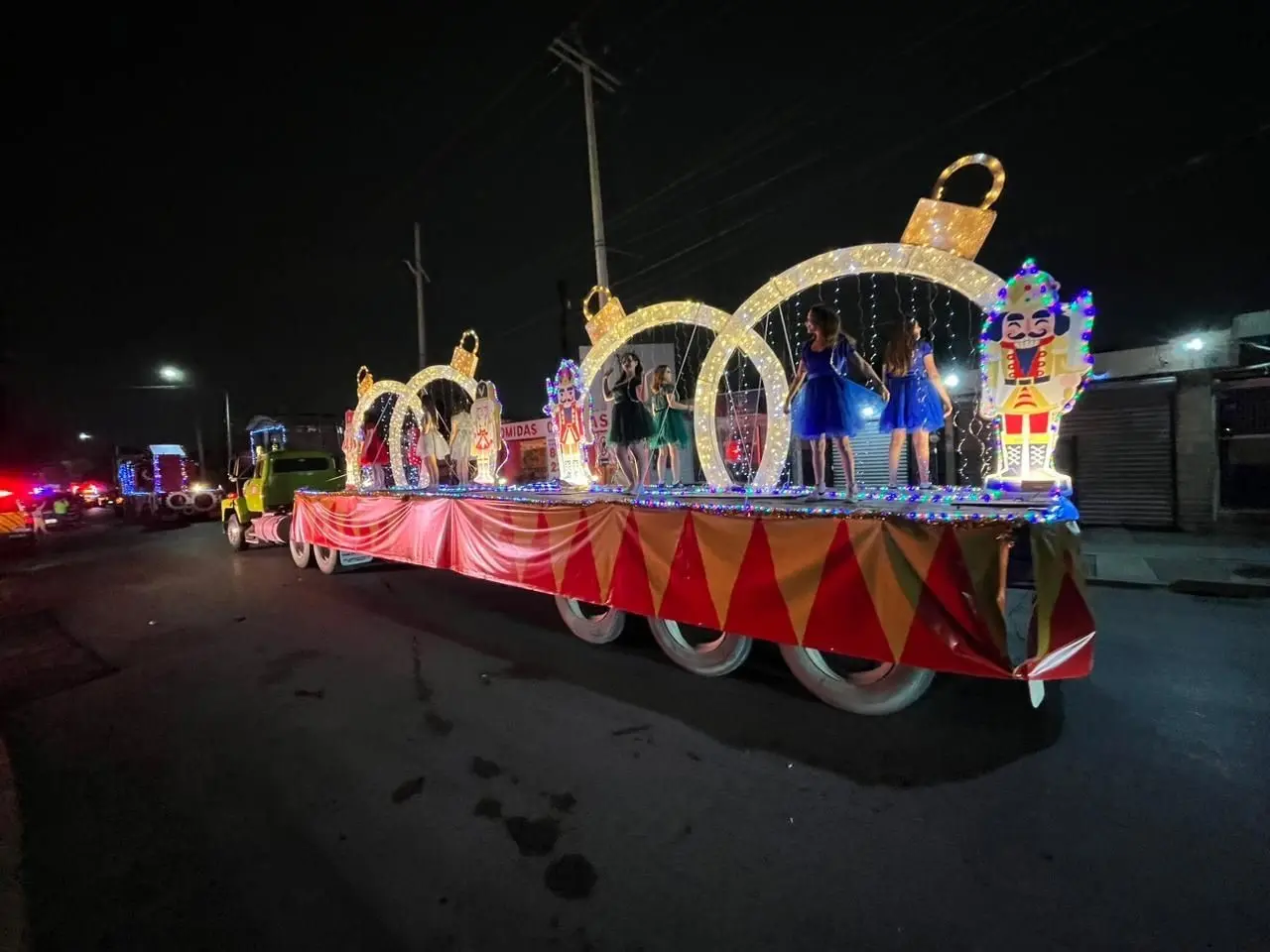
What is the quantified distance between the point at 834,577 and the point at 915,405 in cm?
240

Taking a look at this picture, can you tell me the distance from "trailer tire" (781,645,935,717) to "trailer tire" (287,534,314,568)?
10164mm

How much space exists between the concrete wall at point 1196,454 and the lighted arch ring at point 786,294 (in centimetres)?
908

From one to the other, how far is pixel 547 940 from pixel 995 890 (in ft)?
6.17

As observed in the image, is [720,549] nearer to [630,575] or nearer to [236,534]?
[630,575]

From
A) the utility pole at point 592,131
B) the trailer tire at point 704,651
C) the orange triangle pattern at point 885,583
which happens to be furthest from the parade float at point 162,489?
the orange triangle pattern at point 885,583

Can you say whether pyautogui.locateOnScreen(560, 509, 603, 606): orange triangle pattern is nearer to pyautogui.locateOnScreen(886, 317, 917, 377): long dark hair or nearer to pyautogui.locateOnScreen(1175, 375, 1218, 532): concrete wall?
pyautogui.locateOnScreen(886, 317, 917, 377): long dark hair

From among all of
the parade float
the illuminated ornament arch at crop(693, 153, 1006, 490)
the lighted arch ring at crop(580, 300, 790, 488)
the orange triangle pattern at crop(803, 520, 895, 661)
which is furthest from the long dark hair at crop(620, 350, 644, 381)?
the parade float

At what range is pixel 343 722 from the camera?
446 cm

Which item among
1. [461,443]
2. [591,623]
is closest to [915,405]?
[591,623]

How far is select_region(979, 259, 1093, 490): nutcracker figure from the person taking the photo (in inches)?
174

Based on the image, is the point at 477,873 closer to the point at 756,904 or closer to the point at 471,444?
the point at 756,904

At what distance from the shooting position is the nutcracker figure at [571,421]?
8.09 metres

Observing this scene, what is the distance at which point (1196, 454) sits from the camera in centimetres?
1055

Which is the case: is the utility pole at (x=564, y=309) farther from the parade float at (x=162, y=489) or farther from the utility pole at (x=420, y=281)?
the parade float at (x=162, y=489)
